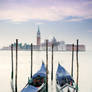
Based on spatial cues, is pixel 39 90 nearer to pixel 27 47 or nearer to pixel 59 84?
pixel 59 84

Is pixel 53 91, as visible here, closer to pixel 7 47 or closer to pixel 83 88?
pixel 83 88

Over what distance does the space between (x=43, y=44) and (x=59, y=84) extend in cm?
11460

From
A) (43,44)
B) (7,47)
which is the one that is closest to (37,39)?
(43,44)

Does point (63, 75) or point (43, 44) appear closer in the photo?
point (63, 75)

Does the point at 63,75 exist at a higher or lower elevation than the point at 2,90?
higher

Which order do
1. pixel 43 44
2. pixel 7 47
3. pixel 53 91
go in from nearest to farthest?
pixel 53 91
pixel 43 44
pixel 7 47

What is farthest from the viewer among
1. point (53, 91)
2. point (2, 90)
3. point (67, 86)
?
point (2, 90)

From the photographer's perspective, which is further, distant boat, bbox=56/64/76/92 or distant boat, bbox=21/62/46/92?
distant boat, bbox=56/64/76/92

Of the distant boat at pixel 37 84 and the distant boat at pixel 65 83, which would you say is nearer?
the distant boat at pixel 37 84

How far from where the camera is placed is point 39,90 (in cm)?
1288

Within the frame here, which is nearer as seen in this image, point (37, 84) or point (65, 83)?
point (37, 84)

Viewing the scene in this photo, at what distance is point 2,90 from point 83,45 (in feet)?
380

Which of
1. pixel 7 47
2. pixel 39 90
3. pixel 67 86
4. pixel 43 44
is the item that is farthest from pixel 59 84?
pixel 7 47

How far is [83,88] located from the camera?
58.6 ft
